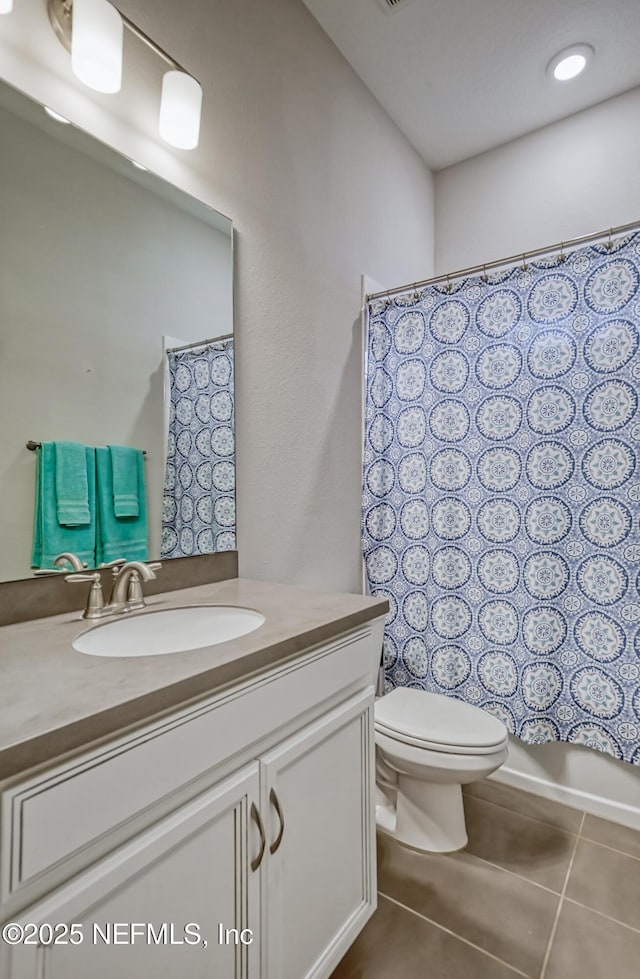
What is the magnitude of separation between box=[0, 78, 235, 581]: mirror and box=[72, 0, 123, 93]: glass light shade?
0.39ft

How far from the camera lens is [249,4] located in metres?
1.53

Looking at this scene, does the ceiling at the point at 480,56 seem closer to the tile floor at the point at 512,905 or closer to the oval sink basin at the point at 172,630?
the oval sink basin at the point at 172,630

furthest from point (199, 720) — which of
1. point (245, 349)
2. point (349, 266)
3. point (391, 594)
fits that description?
point (349, 266)

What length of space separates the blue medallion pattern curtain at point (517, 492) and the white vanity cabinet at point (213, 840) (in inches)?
34.4

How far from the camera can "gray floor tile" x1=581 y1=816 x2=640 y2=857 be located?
159cm

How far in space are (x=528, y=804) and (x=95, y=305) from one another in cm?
218

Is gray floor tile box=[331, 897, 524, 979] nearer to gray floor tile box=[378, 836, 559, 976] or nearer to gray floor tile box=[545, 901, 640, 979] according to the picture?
gray floor tile box=[378, 836, 559, 976]

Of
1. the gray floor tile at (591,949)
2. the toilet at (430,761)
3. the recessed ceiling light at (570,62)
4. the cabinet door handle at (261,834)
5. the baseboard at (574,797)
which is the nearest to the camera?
the cabinet door handle at (261,834)

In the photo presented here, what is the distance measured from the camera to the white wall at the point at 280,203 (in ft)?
4.00

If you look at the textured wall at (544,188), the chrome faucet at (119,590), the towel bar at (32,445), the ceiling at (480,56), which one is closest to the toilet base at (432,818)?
the chrome faucet at (119,590)

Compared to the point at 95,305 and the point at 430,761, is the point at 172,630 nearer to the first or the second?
the point at 95,305

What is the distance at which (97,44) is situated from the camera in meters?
1.03

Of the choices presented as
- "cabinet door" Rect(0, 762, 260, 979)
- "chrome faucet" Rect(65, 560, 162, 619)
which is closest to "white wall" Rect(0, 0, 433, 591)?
"chrome faucet" Rect(65, 560, 162, 619)

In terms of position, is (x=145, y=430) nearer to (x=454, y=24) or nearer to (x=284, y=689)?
(x=284, y=689)
